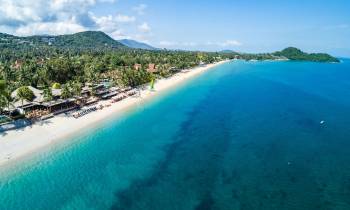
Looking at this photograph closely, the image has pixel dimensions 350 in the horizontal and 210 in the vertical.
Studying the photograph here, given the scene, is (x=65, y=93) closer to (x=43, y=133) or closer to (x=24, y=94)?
(x=24, y=94)

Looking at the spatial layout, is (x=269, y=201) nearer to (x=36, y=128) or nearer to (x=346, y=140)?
(x=346, y=140)

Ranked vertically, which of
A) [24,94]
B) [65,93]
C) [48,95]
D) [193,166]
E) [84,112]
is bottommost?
[193,166]

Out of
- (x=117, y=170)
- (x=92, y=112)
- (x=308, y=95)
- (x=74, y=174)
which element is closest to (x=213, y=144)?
(x=117, y=170)

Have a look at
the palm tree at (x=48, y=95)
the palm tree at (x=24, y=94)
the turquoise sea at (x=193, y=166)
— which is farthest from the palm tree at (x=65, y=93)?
the turquoise sea at (x=193, y=166)

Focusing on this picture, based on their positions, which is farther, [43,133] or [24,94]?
[24,94]

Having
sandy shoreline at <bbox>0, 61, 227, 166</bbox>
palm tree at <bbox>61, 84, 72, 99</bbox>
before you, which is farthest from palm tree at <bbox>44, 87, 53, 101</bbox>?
sandy shoreline at <bbox>0, 61, 227, 166</bbox>

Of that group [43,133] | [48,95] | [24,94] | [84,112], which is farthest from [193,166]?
[24,94]

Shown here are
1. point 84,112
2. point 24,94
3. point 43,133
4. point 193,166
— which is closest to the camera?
point 193,166

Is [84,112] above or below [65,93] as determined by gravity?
below
